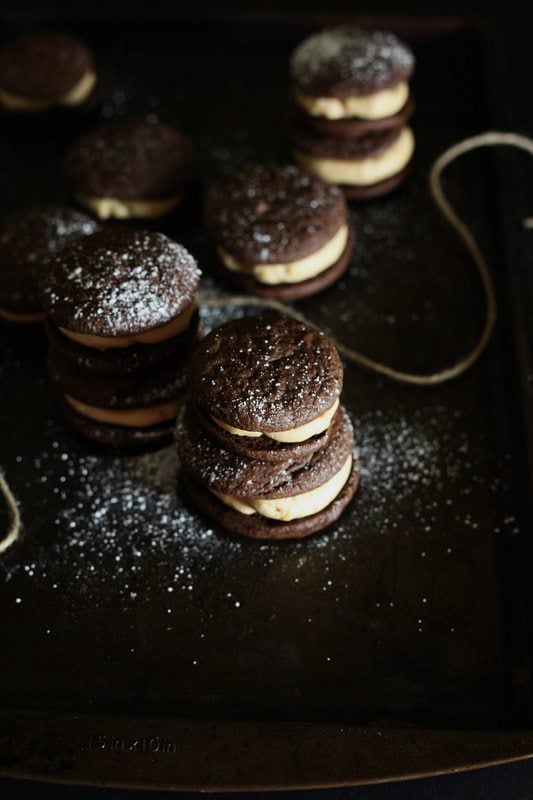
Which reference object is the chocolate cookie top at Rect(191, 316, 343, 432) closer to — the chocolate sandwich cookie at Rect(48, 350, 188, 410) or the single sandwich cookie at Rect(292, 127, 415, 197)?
the chocolate sandwich cookie at Rect(48, 350, 188, 410)

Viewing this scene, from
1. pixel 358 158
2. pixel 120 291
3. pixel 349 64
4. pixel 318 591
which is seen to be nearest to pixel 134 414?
pixel 120 291

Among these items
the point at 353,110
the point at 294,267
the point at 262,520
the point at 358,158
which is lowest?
the point at 262,520

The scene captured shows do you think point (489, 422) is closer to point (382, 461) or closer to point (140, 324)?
point (382, 461)

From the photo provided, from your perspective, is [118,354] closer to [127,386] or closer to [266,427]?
[127,386]

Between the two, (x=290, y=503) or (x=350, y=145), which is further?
(x=350, y=145)

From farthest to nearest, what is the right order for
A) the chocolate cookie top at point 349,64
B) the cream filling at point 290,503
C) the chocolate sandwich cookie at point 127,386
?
the chocolate cookie top at point 349,64 < the chocolate sandwich cookie at point 127,386 < the cream filling at point 290,503

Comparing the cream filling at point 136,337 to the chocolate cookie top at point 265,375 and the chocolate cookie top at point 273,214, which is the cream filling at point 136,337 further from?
the chocolate cookie top at point 273,214

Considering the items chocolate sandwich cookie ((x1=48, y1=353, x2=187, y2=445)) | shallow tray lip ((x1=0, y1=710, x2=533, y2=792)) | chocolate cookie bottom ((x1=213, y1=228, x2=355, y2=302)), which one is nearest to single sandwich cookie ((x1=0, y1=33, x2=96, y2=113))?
chocolate cookie bottom ((x1=213, y1=228, x2=355, y2=302))

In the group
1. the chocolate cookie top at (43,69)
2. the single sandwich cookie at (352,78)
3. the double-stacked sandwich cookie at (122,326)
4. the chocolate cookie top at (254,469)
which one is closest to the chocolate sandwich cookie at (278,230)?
the single sandwich cookie at (352,78)
